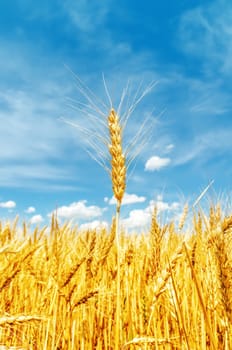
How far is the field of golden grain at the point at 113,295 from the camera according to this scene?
6.16 feet

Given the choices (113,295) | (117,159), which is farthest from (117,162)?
(113,295)

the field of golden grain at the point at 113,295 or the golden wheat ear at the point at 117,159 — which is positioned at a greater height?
the golden wheat ear at the point at 117,159

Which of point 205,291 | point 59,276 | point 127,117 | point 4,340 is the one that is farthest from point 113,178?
point 4,340

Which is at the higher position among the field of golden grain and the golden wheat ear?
the golden wheat ear

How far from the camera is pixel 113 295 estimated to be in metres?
2.96

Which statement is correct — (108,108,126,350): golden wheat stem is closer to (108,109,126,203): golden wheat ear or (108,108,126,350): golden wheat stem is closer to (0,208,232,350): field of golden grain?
(108,109,126,203): golden wheat ear

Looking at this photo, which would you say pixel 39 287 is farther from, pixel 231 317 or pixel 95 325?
pixel 231 317

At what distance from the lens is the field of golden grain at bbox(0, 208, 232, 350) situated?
6.16 ft

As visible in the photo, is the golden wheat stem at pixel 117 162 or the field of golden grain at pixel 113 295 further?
the field of golden grain at pixel 113 295

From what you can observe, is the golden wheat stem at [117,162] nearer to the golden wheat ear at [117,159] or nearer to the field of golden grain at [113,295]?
the golden wheat ear at [117,159]

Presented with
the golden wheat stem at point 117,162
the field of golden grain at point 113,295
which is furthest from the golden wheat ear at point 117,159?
the field of golden grain at point 113,295

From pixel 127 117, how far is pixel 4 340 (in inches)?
65.3

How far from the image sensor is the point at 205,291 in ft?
8.41

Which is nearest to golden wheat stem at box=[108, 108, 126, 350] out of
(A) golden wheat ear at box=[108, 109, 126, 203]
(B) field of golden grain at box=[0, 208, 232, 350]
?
(A) golden wheat ear at box=[108, 109, 126, 203]
